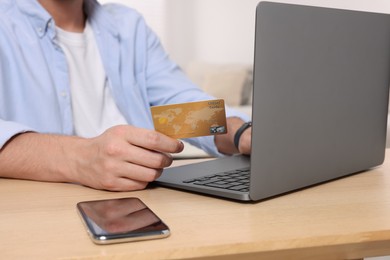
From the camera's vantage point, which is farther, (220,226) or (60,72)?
(60,72)

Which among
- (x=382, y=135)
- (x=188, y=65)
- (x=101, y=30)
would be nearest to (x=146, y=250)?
(x=382, y=135)

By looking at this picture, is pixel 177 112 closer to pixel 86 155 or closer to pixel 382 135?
pixel 86 155

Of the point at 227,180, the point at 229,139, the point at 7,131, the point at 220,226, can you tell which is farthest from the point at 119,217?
the point at 229,139

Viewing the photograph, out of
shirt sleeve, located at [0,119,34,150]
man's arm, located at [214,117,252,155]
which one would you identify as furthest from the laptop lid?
shirt sleeve, located at [0,119,34,150]

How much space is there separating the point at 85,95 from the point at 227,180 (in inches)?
29.4

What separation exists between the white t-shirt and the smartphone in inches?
29.4

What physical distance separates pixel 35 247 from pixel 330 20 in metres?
0.51

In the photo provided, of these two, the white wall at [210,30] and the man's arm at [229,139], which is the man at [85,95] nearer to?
the man's arm at [229,139]

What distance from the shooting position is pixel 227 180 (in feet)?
2.76

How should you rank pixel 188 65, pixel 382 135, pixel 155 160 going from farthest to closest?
pixel 188 65, pixel 382 135, pixel 155 160

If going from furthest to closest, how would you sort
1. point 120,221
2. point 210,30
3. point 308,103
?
1. point 210,30
2. point 308,103
3. point 120,221

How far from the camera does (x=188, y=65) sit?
4383 mm

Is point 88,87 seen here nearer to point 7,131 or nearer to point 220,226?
point 7,131

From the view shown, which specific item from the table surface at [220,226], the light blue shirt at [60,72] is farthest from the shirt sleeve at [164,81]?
the table surface at [220,226]
